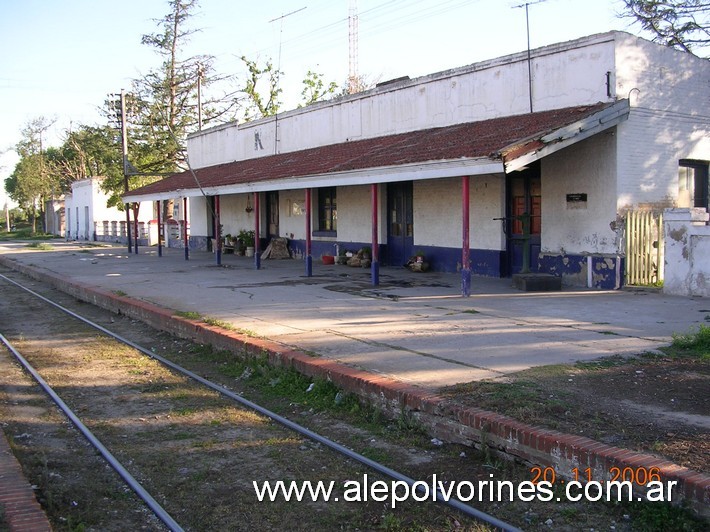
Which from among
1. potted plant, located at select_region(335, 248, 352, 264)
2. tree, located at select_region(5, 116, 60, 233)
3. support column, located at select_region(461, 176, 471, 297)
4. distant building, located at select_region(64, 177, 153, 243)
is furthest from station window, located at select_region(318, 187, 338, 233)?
tree, located at select_region(5, 116, 60, 233)

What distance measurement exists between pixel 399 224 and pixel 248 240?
8919mm

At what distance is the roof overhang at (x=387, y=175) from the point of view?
1241cm

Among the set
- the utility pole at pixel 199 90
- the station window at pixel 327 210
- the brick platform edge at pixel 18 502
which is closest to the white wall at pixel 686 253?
the brick platform edge at pixel 18 502

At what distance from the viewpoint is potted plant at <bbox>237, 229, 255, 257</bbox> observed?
A: 26.9 m

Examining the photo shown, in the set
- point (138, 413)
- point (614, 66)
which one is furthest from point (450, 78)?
point (138, 413)

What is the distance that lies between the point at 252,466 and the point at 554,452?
2.33m

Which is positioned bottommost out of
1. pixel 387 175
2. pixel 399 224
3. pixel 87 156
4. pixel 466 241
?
pixel 466 241

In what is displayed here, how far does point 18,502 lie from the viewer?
4.43 meters

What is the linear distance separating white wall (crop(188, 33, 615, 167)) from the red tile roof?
0.35m

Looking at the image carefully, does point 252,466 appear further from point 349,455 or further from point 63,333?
point 63,333

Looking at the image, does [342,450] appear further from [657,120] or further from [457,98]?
[457,98]

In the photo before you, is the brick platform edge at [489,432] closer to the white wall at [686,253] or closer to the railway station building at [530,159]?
the railway station building at [530,159]

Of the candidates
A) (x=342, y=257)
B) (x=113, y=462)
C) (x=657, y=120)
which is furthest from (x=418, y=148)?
(x=113, y=462)

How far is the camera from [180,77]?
147ft
